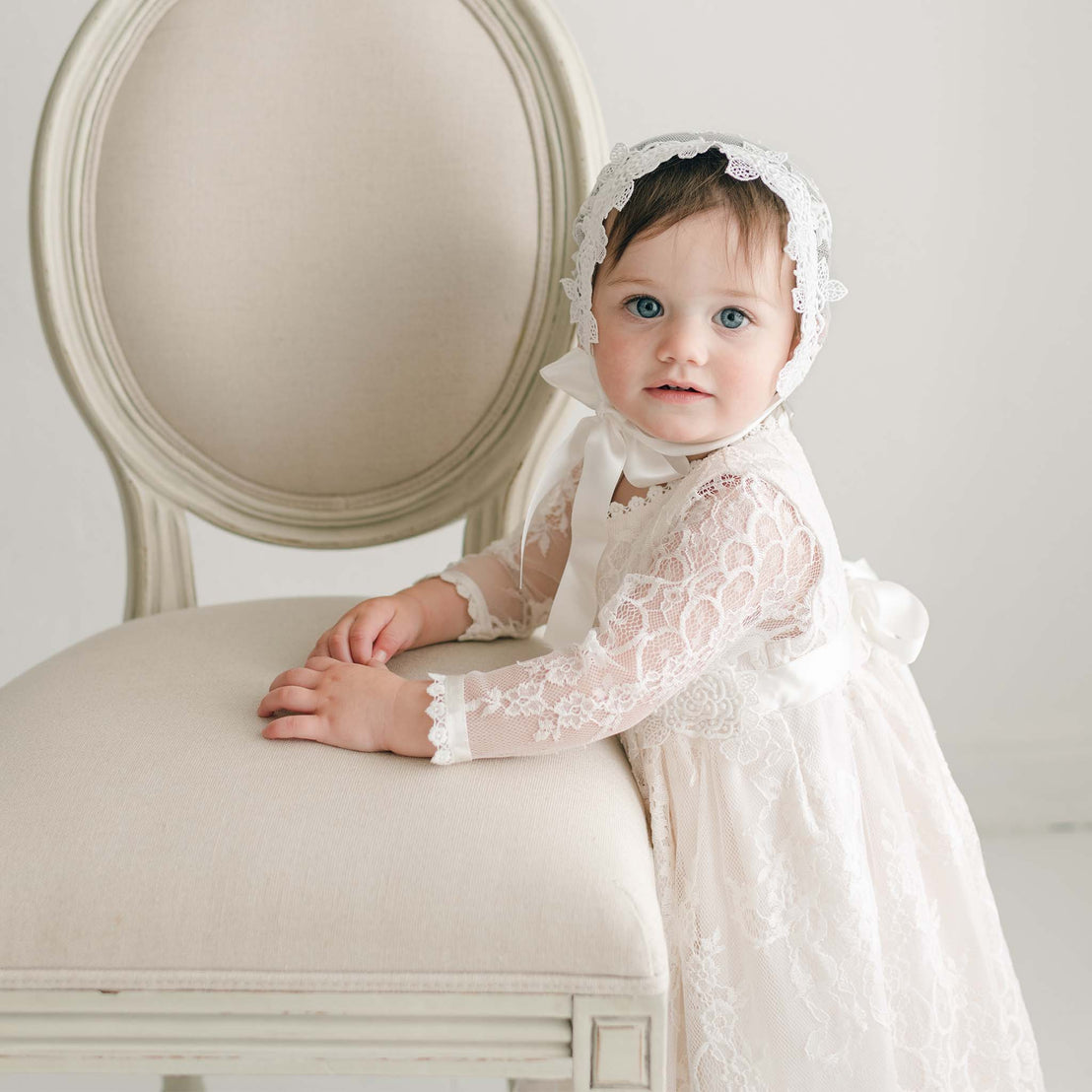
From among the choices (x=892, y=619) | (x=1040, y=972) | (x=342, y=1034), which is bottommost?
(x=342, y=1034)

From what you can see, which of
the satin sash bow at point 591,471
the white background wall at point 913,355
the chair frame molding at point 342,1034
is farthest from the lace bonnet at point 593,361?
the white background wall at point 913,355

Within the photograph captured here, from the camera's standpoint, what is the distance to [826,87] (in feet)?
4.82

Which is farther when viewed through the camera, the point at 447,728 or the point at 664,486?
the point at 664,486

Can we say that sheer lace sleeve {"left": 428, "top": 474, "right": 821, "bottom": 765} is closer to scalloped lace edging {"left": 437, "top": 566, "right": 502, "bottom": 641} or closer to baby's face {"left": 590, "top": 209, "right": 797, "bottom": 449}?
baby's face {"left": 590, "top": 209, "right": 797, "bottom": 449}

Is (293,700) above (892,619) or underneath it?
underneath

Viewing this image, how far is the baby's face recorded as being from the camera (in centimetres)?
91

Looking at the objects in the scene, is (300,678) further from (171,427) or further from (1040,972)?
(1040,972)

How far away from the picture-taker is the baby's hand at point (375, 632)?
0.99 m

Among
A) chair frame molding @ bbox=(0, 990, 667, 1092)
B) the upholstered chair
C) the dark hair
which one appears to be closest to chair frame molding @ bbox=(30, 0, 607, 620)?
the upholstered chair

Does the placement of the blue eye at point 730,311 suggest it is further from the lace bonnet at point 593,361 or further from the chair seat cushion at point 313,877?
the chair seat cushion at point 313,877

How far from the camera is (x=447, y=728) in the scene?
83 centimetres

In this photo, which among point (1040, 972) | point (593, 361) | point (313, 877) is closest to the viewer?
point (313, 877)

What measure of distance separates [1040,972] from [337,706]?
1.09 meters

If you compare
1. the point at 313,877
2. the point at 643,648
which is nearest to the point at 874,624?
the point at 643,648
